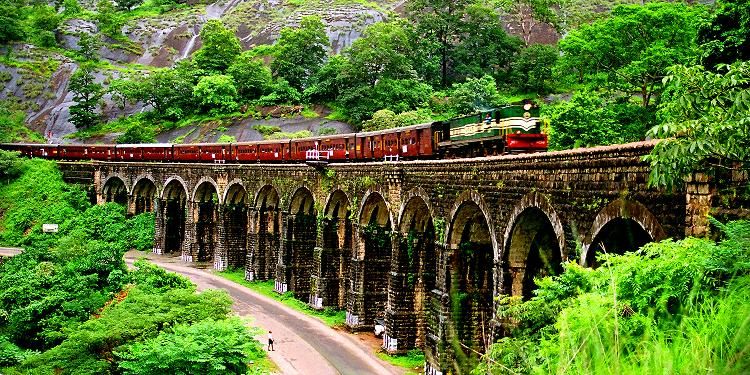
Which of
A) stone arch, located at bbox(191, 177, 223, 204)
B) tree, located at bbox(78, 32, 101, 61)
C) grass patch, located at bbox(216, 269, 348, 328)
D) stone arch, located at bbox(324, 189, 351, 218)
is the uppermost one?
tree, located at bbox(78, 32, 101, 61)

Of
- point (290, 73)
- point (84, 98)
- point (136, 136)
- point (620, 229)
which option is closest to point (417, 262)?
point (620, 229)

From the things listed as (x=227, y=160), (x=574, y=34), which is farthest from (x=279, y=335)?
(x=574, y=34)

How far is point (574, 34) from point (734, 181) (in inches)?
1211

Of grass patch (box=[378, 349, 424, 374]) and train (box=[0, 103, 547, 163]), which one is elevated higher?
train (box=[0, 103, 547, 163])

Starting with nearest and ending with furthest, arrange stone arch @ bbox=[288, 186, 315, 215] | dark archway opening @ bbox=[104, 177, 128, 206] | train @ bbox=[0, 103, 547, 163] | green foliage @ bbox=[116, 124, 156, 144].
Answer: train @ bbox=[0, 103, 547, 163] < stone arch @ bbox=[288, 186, 315, 215] < dark archway opening @ bbox=[104, 177, 128, 206] < green foliage @ bbox=[116, 124, 156, 144]

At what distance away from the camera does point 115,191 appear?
53125 millimetres

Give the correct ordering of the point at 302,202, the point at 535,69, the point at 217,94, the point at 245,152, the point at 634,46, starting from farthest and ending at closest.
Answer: the point at 217,94
the point at 535,69
the point at 245,152
the point at 634,46
the point at 302,202

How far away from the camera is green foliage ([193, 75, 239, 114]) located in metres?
66.8

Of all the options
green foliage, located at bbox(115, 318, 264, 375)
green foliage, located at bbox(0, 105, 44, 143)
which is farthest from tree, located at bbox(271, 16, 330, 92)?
green foliage, located at bbox(115, 318, 264, 375)

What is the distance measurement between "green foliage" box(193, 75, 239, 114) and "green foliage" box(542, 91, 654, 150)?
40137 millimetres

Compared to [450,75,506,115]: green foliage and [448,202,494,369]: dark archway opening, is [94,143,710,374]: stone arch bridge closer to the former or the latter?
[448,202,494,369]: dark archway opening

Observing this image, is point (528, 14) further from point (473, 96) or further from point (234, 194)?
point (234, 194)

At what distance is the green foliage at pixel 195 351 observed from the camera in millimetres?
18312

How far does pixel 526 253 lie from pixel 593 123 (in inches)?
627
